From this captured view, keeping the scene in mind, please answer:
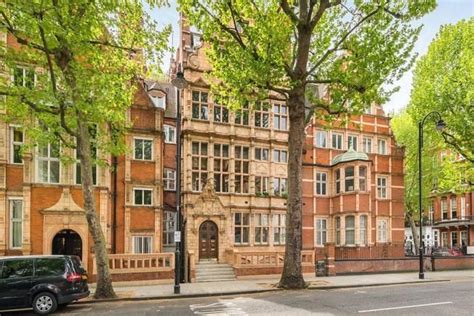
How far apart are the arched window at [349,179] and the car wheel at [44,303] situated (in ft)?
67.4

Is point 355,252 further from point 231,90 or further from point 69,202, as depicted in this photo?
point 69,202

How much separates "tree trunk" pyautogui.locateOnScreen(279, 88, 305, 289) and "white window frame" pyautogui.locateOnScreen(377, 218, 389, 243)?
14.0 meters

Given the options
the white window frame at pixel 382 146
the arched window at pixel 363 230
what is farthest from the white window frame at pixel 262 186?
the white window frame at pixel 382 146

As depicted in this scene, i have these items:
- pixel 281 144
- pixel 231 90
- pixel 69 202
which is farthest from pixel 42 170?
pixel 281 144

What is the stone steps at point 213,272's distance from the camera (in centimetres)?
2025

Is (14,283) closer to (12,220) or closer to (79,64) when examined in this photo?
(12,220)

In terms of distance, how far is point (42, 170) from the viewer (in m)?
18.7

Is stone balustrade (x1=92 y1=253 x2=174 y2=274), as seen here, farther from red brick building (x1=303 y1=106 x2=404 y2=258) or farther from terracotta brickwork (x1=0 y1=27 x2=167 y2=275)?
red brick building (x1=303 y1=106 x2=404 y2=258)

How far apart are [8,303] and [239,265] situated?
37.2 feet

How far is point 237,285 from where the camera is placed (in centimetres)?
1756

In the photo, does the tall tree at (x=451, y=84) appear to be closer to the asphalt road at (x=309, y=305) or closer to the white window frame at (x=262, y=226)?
the white window frame at (x=262, y=226)

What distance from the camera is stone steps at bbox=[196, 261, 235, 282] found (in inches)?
797

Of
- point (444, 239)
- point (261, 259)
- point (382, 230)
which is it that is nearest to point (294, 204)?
point (261, 259)

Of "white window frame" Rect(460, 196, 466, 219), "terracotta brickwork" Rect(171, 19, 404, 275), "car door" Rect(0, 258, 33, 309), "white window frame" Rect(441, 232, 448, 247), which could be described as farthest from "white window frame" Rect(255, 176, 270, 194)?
"white window frame" Rect(441, 232, 448, 247)
